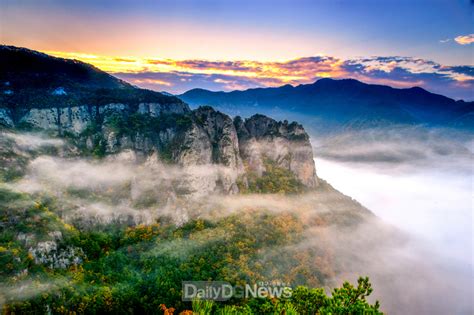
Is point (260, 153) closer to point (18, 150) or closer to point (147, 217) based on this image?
point (147, 217)

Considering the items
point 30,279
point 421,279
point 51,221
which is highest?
point 51,221

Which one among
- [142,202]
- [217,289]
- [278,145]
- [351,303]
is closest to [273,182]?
[278,145]

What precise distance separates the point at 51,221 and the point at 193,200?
116ft

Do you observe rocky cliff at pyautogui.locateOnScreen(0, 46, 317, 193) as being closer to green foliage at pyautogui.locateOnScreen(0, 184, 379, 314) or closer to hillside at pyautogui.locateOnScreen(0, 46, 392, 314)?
hillside at pyautogui.locateOnScreen(0, 46, 392, 314)

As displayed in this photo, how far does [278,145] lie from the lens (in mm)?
112312

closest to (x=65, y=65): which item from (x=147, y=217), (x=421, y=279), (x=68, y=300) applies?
(x=147, y=217)

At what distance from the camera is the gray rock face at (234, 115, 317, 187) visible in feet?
349

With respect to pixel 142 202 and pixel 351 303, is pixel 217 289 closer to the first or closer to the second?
pixel 142 202

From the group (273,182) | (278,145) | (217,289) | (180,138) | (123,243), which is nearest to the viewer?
(217,289)

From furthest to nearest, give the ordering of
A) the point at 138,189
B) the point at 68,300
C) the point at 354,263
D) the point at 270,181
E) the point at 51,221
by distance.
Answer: the point at 270,181 < the point at 354,263 < the point at 138,189 < the point at 51,221 < the point at 68,300

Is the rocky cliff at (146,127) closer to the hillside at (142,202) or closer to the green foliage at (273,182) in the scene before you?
the hillside at (142,202)

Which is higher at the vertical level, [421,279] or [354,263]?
[354,263]

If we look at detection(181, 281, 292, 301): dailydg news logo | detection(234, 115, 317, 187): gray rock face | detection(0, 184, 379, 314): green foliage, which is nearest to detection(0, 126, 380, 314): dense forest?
detection(0, 184, 379, 314): green foliage

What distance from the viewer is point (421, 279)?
11462cm
